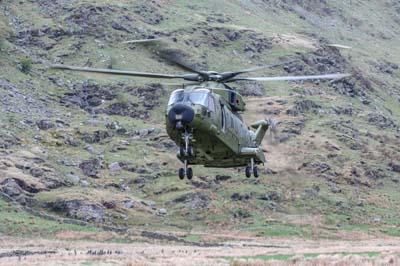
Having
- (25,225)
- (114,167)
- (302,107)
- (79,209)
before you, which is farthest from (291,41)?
(25,225)

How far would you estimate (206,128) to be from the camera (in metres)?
35.4

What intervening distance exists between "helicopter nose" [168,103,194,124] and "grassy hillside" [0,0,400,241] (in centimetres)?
2231

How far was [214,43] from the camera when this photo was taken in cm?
13488

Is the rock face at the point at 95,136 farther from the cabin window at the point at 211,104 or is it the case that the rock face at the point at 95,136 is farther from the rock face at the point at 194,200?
the cabin window at the point at 211,104

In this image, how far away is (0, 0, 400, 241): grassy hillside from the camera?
3206 inches

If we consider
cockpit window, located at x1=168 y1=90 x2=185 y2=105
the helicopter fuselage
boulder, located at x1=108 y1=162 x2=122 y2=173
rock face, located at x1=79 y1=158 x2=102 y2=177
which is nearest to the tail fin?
the helicopter fuselage

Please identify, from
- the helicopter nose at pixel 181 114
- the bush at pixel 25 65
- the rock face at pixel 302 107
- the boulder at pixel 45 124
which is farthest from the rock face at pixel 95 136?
the helicopter nose at pixel 181 114

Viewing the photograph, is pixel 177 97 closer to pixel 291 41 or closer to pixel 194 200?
pixel 194 200

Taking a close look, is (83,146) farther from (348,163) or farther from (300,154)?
(348,163)

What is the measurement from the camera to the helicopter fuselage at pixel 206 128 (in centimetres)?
3438

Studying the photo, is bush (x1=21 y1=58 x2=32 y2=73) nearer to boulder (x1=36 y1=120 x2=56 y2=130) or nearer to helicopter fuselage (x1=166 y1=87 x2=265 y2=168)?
boulder (x1=36 y1=120 x2=56 y2=130)

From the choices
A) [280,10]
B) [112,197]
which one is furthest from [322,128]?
[280,10]

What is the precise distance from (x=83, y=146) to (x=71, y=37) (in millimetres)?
34501

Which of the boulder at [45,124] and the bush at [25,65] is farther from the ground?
the bush at [25,65]
